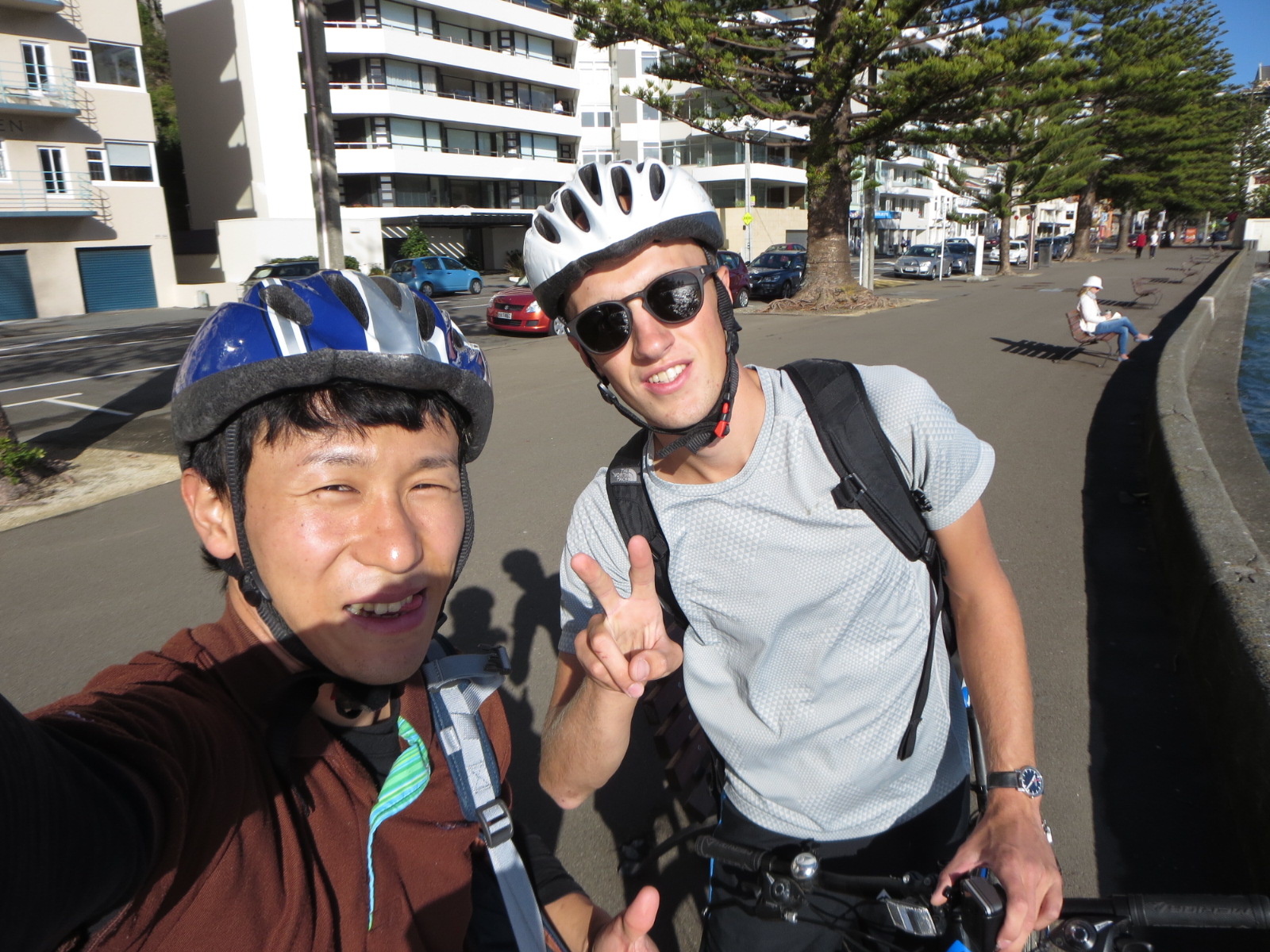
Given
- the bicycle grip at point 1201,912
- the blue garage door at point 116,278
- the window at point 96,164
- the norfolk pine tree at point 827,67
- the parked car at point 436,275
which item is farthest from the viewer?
the blue garage door at point 116,278

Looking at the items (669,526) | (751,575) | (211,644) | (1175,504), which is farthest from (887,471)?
(1175,504)

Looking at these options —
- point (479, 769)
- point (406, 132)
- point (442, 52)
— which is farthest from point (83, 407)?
point (442, 52)

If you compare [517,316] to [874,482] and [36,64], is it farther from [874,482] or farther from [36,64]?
[36,64]

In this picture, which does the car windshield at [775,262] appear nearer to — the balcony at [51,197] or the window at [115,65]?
the balcony at [51,197]

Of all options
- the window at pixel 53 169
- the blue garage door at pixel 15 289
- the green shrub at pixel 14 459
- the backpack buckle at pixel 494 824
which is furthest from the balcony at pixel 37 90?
the backpack buckle at pixel 494 824

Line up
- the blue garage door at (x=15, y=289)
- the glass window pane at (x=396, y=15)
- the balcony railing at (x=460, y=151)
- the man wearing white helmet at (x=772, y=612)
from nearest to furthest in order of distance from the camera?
1. the man wearing white helmet at (x=772, y=612)
2. the blue garage door at (x=15, y=289)
3. the glass window pane at (x=396, y=15)
4. the balcony railing at (x=460, y=151)

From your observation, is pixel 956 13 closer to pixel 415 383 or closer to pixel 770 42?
pixel 770 42

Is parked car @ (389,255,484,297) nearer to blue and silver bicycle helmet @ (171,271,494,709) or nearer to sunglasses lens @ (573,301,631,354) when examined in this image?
sunglasses lens @ (573,301,631,354)

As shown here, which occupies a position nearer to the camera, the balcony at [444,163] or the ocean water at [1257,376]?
the ocean water at [1257,376]

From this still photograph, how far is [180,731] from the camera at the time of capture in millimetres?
1051

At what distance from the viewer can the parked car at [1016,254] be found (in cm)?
4656

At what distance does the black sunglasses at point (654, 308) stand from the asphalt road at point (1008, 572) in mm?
1843

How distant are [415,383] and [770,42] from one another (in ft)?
72.0

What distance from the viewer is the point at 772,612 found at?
173cm
